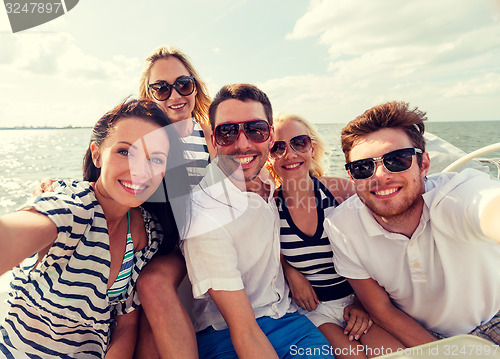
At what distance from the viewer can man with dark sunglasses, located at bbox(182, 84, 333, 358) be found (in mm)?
1628

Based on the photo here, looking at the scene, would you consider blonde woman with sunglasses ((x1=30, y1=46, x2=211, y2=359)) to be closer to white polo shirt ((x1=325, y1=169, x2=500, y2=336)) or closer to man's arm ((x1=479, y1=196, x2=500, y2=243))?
white polo shirt ((x1=325, y1=169, x2=500, y2=336))

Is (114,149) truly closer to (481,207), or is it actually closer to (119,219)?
(119,219)

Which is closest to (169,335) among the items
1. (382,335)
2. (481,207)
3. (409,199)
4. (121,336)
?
(121,336)

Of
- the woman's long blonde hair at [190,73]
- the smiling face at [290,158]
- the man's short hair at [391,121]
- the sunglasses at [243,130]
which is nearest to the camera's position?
the man's short hair at [391,121]

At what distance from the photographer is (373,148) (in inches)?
72.9

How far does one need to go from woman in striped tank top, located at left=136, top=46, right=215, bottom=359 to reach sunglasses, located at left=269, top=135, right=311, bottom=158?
596 millimetres

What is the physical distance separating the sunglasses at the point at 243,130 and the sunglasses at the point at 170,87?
1448 mm

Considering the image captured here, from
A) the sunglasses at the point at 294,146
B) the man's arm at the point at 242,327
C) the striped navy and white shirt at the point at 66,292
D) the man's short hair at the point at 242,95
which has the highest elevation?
the man's short hair at the point at 242,95

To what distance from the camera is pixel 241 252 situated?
186 cm

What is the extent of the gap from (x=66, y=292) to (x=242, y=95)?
58.9 inches

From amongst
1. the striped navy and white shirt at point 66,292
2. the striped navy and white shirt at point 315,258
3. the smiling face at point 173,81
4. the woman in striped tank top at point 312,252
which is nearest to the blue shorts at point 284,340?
the woman in striped tank top at point 312,252

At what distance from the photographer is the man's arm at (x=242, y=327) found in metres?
1.54

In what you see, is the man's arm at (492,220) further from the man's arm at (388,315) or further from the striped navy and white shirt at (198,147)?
the striped navy and white shirt at (198,147)

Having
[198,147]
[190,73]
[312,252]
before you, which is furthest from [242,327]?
[190,73]
